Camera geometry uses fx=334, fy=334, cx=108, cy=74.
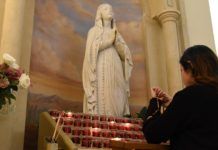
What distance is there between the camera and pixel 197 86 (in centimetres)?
172

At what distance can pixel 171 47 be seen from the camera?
759 centimetres

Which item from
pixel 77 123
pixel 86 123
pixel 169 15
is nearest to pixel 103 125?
pixel 86 123

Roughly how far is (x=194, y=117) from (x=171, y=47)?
6060 millimetres

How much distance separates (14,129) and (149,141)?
12.9ft

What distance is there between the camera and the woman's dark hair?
5.72 ft

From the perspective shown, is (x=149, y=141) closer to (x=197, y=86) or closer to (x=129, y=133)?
(x=197, y=86)

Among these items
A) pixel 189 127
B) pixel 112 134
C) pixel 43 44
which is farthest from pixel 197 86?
pixel 43 44

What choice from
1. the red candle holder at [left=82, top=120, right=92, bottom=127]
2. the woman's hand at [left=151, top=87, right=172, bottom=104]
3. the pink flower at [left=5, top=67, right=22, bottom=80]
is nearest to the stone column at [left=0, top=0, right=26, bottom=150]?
the pink flower at [left=5, top=67, right=22, bottom=80]

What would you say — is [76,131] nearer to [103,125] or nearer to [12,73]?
[103,125]

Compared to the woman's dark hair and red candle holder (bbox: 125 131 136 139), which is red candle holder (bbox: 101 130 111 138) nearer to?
red candle holder (bbox: 125 131 136 139)

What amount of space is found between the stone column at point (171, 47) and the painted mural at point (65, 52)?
75cm

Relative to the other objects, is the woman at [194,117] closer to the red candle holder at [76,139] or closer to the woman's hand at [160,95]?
the woman's hand at [160,95]

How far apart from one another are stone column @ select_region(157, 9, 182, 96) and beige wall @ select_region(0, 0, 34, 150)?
3190mm

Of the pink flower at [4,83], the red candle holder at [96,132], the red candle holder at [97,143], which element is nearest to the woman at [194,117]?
the red candle holder at [97,143]
